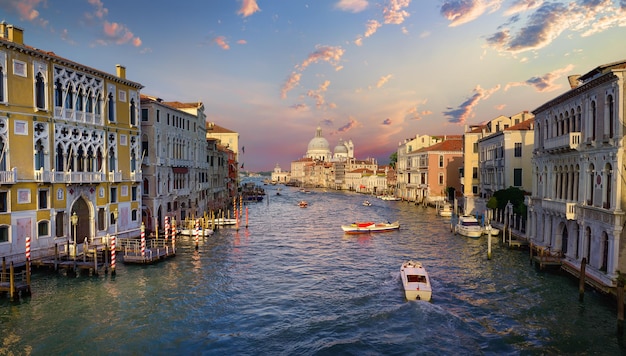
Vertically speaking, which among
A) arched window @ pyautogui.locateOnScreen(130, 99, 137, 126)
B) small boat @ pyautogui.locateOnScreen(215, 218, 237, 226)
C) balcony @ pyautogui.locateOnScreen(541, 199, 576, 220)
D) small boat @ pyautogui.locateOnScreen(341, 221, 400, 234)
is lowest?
small boat @ pyautogui.locateOnScreen(341, 221, 400, 234)

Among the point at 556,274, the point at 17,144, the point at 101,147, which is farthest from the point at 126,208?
the point at 556,274

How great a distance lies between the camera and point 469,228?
38969 mm

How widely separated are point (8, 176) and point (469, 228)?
3347cm

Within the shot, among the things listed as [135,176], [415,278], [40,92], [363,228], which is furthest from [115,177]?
[363,228]

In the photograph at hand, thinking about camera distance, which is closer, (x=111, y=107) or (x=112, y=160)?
(x=111, y=107)

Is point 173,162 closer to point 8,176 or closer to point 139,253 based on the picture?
point 139,253

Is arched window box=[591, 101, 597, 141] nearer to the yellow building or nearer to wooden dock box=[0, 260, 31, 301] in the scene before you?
wooden dock box=[0, 260, 31, 301]

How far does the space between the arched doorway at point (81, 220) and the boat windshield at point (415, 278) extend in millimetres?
19707

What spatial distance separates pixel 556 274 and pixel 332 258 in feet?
44.2

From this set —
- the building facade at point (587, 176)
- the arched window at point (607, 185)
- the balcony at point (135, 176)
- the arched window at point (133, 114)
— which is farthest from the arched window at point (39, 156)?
the arched window at point (607, 185)

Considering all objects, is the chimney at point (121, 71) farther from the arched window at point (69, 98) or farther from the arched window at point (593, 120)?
the arched window at point (593, 120)

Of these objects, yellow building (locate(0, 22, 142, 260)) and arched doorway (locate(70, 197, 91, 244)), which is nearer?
Result: yellow building (locate(0, 22, 142, 260))

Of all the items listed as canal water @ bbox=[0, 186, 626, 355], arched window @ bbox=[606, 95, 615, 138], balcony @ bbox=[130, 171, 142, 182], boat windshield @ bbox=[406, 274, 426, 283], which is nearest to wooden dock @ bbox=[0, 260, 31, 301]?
canal water @ bbox=[0, 186, 626, 355]

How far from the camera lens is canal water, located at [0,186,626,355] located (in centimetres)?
1546
